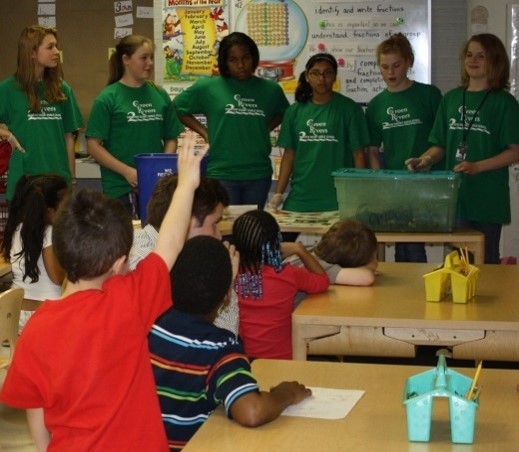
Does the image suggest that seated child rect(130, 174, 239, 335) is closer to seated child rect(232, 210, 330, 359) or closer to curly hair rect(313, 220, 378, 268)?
seated child rect(232, 210, 330, 359)

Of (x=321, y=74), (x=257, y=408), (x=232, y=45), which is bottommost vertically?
(x=257, y=408)

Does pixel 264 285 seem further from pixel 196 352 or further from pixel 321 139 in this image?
pixel 321 139

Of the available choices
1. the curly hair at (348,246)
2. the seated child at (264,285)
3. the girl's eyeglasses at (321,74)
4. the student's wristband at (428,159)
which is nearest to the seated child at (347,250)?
the curly hair at (348,246)

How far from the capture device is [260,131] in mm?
5750

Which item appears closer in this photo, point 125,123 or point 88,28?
point 125,123

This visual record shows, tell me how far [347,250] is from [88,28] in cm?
387

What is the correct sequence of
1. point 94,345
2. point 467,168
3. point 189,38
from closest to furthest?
point 94,345 < point 467,168 < point 189,38

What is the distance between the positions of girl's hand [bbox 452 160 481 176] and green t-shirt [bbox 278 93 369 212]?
902mm

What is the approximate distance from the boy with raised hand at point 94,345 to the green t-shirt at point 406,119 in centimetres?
369

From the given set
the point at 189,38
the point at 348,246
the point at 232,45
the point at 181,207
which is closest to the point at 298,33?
the point at 189,38

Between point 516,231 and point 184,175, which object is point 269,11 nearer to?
point 516,231

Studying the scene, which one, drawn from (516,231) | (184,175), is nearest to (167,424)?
(184,175)

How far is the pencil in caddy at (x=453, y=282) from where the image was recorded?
10.7ft

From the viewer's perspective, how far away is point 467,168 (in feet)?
15.7
